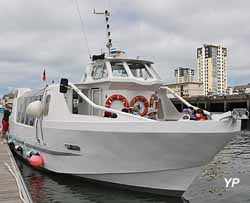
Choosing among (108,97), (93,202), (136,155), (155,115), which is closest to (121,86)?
(108,97)

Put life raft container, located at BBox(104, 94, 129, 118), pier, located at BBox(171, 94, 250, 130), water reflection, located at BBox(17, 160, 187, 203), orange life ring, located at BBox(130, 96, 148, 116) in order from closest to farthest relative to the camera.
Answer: water reflection, located at BBox(17, 160, 187, 203) → life raft container, located at BBox(104, 94, 129, 118) → orange life ring, located at BBox(130, 96, 148, 116) → pier, located at BBox(171, 94, 250, 130)

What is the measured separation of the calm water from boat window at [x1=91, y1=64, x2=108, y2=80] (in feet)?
10.4

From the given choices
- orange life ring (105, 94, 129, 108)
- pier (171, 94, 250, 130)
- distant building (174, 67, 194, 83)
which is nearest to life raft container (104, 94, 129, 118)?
orange life ring (105, 94, 129, 108)

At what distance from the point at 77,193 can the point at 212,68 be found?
357ft

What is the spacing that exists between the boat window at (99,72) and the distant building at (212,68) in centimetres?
9993

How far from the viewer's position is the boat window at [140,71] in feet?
34.8

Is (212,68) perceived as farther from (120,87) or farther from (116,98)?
(116,98)

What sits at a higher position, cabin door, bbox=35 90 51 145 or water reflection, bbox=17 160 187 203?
cabin door, bbox=35 90 51 145

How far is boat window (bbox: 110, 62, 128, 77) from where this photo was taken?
10.1 m

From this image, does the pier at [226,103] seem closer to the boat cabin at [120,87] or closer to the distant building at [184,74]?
the boat cabin at [120,87]

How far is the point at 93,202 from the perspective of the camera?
8016 millimetres

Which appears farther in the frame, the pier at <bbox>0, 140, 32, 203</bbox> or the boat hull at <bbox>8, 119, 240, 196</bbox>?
the boat hull at <bbox>8, 119, 240, 196</bbox>

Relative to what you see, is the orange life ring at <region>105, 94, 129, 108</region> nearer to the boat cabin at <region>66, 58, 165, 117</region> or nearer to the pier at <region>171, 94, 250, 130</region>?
the boat cabin at <region>66, 58, 165, 117</region>

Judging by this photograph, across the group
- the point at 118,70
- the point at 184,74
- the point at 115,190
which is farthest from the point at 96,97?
the point at 184,74
